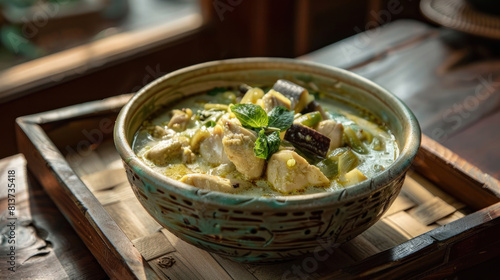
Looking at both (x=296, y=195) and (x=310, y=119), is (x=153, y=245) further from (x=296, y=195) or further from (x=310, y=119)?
(x=310, y=119)

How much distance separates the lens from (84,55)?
3281mm

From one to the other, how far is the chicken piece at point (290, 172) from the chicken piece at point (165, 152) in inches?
11.8

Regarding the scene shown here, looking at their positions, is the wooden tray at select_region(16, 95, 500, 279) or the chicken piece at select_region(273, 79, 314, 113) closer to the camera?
the wooden tray at select_region(16, 95, 500, 279)

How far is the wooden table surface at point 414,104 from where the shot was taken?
59.4 inches

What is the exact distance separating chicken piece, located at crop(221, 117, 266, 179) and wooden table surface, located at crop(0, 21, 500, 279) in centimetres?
52

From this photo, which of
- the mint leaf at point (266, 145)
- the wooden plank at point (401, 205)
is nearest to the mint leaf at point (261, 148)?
the mint leaf at point (266, 145)

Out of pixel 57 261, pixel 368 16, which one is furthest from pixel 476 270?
pixel 368 16

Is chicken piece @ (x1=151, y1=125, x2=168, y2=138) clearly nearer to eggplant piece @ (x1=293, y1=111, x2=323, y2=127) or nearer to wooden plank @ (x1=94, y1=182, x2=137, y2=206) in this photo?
wooden plank @ (x1=94, y1=182, x2=137, y2=206)

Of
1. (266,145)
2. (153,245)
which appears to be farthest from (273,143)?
(153,245)

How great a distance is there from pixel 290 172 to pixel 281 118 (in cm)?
21

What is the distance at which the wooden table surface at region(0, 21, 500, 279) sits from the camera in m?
1.51

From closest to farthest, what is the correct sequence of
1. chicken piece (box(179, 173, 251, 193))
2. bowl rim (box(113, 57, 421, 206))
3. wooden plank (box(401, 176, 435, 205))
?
bowl rim (box(113, 57, 421, 206))
chicken piece (box(179, 173, 251, 193))
wooden plank (box(401, 176, 435, 205))

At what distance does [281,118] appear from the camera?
144 centimetres

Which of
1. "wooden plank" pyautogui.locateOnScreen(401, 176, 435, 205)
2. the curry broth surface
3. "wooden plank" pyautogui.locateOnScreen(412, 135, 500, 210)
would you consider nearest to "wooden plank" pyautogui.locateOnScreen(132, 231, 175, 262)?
the curry broth surface
